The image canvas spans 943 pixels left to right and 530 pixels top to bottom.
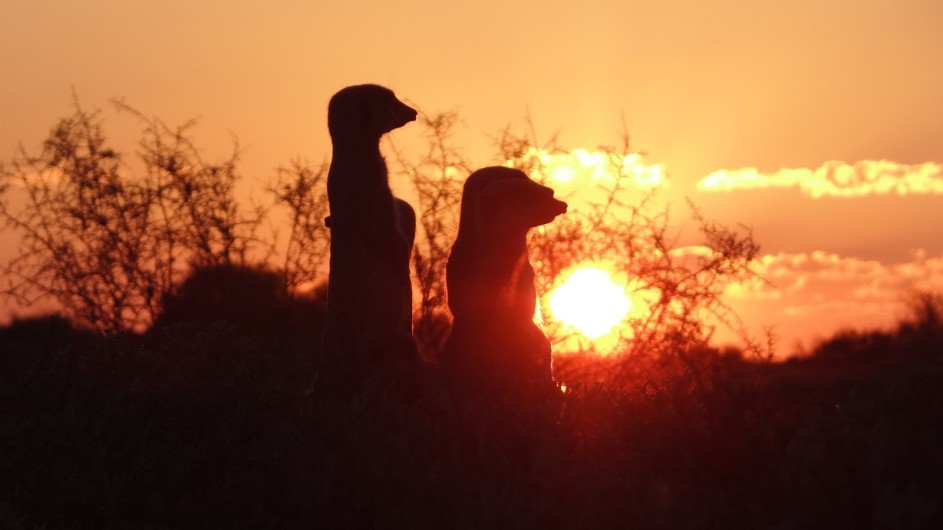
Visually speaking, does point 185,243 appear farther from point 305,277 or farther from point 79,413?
point 79,413

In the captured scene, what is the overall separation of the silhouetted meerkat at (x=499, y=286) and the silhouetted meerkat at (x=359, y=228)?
0.54 meters

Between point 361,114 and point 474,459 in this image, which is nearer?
point 474,459

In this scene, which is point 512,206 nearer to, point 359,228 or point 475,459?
point 359,228

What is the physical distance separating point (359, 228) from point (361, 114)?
95 cm

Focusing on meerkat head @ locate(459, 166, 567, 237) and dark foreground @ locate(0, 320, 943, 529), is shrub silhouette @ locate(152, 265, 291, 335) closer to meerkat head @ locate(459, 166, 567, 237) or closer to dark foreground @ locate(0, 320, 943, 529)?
meerkat head @ locate(459, 166, 567, 237)

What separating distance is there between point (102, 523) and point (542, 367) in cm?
405

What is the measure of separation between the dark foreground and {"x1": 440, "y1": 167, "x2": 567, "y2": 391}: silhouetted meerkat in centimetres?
129

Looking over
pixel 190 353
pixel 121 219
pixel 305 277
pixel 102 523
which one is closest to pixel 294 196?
pixel 305 277

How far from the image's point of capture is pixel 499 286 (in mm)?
9906

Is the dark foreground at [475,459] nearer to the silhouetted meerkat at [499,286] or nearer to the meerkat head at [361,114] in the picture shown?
the silhouetted meerkat at [499,286]

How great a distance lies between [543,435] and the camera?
739cm

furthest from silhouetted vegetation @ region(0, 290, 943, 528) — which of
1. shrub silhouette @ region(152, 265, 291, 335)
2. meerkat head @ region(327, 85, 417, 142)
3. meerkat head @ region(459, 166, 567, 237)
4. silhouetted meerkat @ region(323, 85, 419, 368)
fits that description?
shrub silhouette @ region(152, 265, 291, 335)

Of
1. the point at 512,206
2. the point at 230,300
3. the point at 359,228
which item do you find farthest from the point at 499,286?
the point at 230,300

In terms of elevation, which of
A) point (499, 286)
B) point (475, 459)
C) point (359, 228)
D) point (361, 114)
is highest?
point (361, 114)
